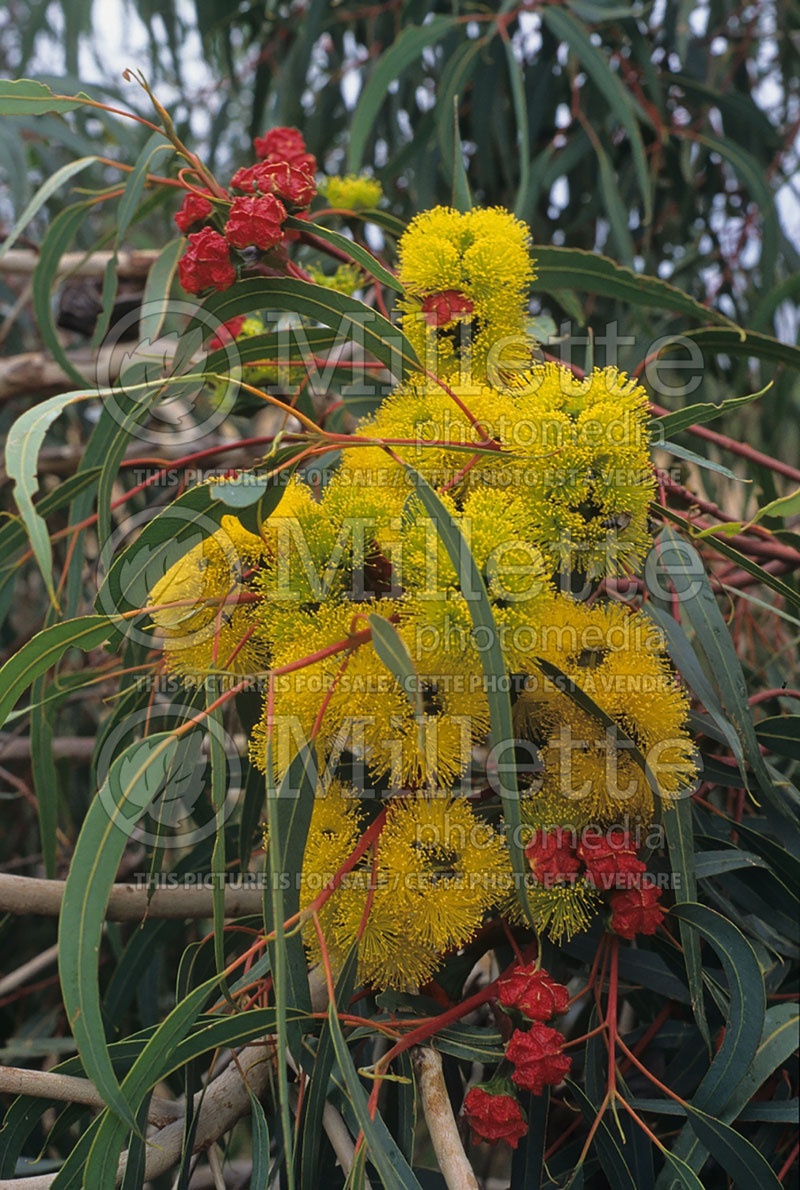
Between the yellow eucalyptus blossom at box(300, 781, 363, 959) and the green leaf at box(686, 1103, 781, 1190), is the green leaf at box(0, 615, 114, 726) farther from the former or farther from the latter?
the green leaf at box(686, 1103, 781, 1190)

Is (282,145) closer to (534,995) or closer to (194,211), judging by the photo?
(194,211)

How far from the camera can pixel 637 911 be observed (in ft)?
2.20

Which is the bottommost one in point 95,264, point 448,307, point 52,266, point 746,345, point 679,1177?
point 679,1177

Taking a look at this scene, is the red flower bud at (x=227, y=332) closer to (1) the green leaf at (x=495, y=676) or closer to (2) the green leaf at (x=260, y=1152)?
(1) the green leaf at (x=495, y=676)

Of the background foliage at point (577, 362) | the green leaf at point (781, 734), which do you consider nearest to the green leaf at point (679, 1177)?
the background foliage at point (577, 362)

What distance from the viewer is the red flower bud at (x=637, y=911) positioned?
67 cm

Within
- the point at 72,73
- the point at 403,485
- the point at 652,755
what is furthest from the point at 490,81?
the point at 652,755

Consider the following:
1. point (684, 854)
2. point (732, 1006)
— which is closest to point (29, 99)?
point (684, 854)

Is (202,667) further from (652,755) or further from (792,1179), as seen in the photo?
(792,1179)

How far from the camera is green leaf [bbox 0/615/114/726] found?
0.63 m

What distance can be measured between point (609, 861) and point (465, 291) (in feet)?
1.29

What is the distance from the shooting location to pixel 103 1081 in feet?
1.76

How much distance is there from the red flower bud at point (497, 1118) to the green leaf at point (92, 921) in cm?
22

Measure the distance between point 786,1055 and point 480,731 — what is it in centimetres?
35
